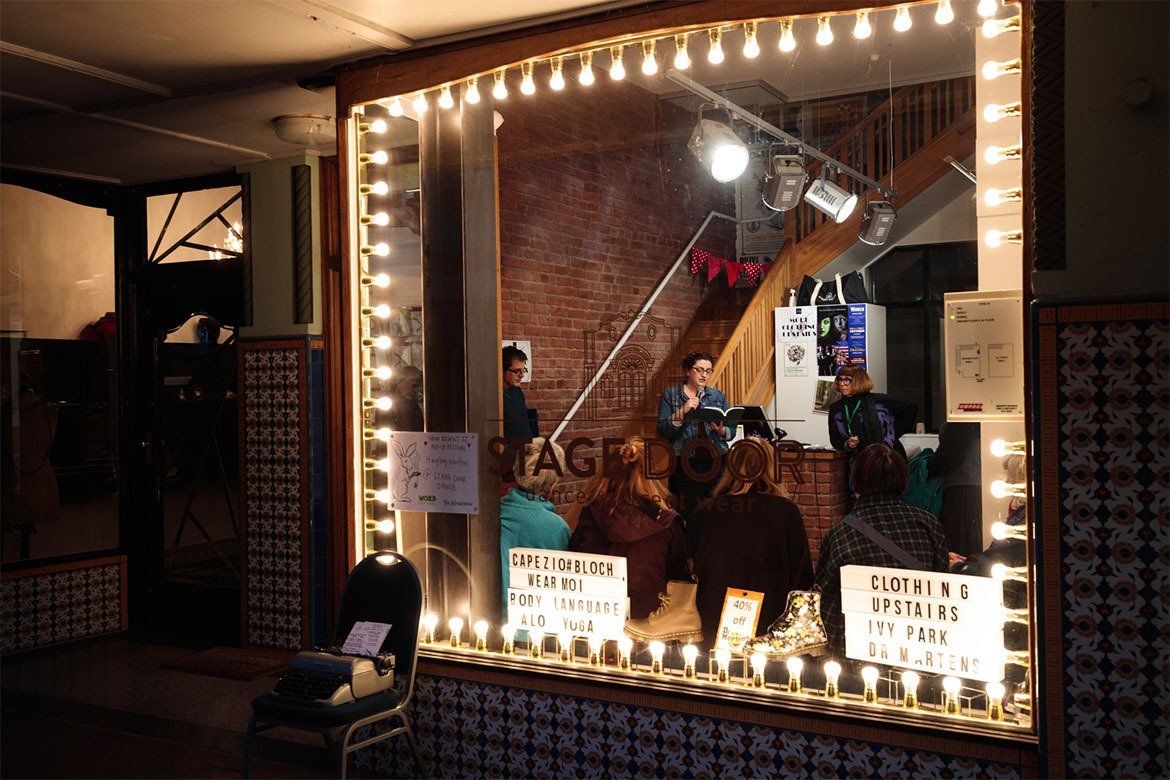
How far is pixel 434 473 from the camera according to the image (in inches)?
173

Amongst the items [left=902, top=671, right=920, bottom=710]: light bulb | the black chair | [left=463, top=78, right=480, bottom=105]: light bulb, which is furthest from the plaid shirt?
[left=463, top=78, right=480, bottom=105]: light bulb

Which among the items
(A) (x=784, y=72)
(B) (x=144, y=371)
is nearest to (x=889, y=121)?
(A) (x=784, y=72)

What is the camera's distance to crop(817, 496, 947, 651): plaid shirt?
340 centimetres

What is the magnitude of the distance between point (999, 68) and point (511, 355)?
222cm

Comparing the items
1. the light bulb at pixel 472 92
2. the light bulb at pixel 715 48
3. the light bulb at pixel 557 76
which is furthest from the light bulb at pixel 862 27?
the light bulb at pixel 472 92

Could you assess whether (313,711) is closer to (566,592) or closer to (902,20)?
(566,592)

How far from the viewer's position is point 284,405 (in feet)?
19.5

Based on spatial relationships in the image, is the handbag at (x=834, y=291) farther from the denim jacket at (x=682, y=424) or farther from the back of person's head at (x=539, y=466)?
the back of person's head at (x=539, y=466)

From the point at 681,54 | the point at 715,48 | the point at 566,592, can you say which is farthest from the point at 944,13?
the point at 566,592

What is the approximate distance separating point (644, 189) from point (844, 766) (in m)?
2.34

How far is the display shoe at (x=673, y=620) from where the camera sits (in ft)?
12.7

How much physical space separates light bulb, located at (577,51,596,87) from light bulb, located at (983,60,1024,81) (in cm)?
154

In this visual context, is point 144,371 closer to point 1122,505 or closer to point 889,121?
point 889,121

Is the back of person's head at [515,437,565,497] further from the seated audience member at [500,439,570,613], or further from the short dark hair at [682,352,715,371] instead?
A: the short dark hair at [682,352,715,371]
